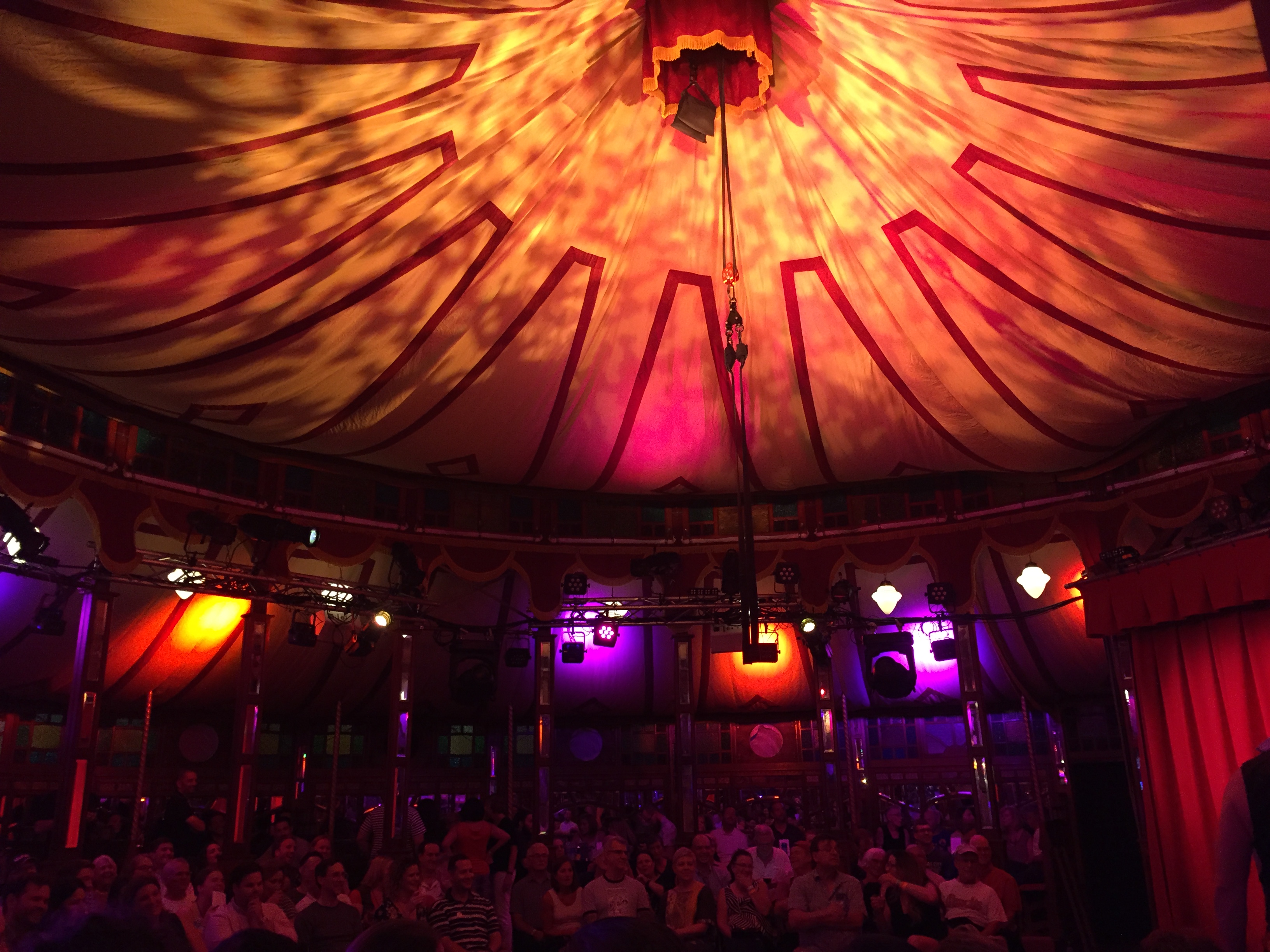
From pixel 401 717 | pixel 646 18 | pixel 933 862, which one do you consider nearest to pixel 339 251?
pixel 646 18

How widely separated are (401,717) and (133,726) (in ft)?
15.9

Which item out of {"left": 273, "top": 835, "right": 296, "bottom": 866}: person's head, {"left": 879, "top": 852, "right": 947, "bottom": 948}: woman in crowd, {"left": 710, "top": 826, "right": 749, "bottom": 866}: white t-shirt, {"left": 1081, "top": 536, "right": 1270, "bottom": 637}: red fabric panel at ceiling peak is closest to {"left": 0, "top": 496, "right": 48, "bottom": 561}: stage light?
{"left": 273, "top": 835, "right": 296, "bottom": 866}: person's head

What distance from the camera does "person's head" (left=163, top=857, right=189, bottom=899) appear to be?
17.8 feet

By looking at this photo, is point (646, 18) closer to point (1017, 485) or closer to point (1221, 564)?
point (1221, 564)

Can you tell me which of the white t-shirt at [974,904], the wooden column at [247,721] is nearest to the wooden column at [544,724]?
the wooden column at [247,721]

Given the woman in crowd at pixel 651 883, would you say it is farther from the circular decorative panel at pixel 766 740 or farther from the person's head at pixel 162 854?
the circular decorative panel at pixel 766 740

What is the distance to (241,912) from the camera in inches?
210

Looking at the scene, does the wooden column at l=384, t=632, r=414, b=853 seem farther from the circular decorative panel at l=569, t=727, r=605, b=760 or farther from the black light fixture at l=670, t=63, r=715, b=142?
the black light fixture at l=670, t=63, r=715, b=142

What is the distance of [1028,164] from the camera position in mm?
6086

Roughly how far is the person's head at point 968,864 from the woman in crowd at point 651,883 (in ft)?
6.03

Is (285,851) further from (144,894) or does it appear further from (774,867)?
(774,867)

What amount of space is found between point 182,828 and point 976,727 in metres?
7.62

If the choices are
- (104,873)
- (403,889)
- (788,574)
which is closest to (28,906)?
(104,873)

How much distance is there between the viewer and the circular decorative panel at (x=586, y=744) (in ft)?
47.8
